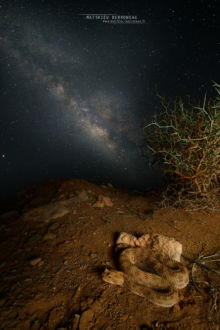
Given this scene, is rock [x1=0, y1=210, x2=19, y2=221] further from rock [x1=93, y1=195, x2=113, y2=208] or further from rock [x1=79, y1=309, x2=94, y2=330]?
rock [x1=79, y1=309, x2=94, y2=330]

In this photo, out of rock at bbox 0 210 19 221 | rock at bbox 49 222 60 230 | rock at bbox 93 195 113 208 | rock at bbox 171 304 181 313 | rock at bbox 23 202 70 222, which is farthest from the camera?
rock at bbox 93 195 113 208

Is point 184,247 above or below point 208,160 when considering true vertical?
below

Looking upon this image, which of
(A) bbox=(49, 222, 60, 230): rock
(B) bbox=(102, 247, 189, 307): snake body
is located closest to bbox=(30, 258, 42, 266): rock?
(A) bbox=(49, 222, 60, 230): rock

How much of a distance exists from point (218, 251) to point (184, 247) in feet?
1.20

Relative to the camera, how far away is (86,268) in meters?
1.70

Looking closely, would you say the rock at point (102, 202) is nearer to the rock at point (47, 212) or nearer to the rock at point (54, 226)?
the rock at point (47, 212)

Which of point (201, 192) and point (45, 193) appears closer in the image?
point (201, 192)

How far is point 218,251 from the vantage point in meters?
1.95

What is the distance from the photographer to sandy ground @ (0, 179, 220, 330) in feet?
4.18

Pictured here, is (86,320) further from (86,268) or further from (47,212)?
(47,212)

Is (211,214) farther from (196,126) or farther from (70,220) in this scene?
(70,220)

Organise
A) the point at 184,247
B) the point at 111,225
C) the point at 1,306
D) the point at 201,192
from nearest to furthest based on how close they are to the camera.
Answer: the point at 1,306 < the point at 184,247 < the point at 111,225 < the point at 201,192

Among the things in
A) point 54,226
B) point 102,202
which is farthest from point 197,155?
point 54,226

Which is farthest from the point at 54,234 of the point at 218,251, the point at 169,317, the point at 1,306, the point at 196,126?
the point at 196,126
